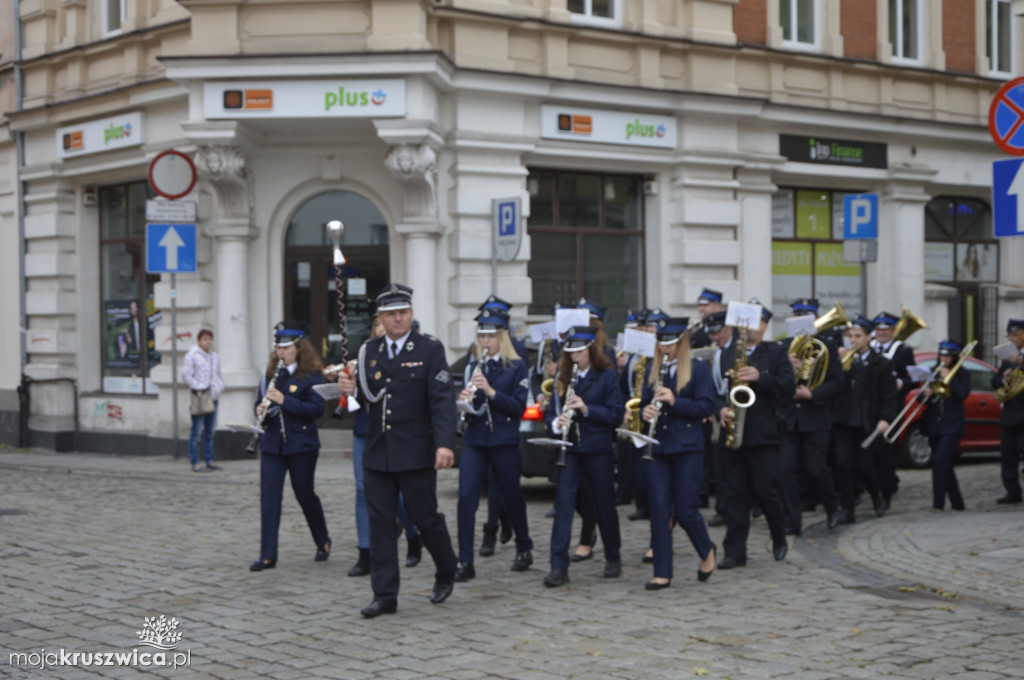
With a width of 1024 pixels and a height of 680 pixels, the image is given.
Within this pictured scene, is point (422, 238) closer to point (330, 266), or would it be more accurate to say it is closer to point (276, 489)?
point (330, 266)

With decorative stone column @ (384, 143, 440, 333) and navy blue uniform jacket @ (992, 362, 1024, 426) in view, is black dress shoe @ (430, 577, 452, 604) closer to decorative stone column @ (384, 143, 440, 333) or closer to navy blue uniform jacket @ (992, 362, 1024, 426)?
navy blue uniform jacket @ (992, 362, 1024, 426)

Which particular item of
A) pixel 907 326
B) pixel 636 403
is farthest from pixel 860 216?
pixel 636 403

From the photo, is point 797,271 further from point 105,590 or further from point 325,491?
point 105,590

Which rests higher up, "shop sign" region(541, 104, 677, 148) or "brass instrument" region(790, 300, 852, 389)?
"shop sign" region(541, 104, 677, 148)

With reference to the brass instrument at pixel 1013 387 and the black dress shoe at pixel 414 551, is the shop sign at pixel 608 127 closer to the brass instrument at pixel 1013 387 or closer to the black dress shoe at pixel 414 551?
the brass instrument at pixel 1013 387

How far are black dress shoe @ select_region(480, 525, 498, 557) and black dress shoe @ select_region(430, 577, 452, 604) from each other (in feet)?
6.35

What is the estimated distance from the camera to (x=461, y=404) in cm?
889

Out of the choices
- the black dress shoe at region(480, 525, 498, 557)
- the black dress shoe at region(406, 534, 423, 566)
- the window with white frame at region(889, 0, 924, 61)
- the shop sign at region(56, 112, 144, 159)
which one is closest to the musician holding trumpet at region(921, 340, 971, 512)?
the black dress shoe at region(480, 525, 498, 557)

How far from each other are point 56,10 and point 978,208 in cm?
1645

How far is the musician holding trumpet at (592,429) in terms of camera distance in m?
8.93

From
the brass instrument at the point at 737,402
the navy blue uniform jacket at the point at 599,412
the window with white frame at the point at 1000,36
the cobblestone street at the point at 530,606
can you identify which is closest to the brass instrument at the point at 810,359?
the cobblestone street at the point at 530,606

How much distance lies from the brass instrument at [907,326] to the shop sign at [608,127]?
20.8ft

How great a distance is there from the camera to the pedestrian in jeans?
1596cm

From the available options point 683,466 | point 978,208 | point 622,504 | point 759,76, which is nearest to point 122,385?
point 622,504
